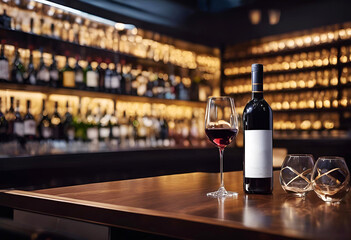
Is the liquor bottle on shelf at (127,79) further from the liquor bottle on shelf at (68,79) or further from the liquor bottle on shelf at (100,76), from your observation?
the liquor bottle on shelf at (68,79)

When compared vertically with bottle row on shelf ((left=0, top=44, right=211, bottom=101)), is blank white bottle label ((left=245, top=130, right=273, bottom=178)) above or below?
below

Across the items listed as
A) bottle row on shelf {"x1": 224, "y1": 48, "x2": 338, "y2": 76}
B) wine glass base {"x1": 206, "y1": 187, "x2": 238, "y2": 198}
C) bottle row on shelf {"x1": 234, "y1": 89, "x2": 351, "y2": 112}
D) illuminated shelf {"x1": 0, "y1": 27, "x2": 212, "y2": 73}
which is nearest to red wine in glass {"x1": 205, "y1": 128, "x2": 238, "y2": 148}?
wine glass base {"x1": 206, "y1": 187, "x2": 238, "y2": 198}

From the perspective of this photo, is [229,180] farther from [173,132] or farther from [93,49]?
[173,132]

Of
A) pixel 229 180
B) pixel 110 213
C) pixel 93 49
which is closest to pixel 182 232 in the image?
pixel 110 213

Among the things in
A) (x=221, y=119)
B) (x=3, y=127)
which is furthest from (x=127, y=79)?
(x=221, y=119)

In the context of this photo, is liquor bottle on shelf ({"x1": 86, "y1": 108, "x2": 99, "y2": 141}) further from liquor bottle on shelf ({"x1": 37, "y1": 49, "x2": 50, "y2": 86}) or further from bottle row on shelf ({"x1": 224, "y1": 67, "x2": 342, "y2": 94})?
bottle row on shelf ({"x1": 224, "y1": 67, "x2": 342, "y2": 94})

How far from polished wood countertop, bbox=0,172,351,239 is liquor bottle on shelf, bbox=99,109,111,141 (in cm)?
269

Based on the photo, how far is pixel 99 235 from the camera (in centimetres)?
83

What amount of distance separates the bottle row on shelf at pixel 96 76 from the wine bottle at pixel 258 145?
2.51 m

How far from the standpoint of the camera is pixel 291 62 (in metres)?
5.19

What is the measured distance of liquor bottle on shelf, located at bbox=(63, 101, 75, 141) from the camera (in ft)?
11.5

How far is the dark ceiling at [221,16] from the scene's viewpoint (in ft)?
14.1

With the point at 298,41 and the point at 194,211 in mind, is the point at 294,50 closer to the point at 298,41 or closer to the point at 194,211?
the point at 298,41

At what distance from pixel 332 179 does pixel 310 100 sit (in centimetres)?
440
